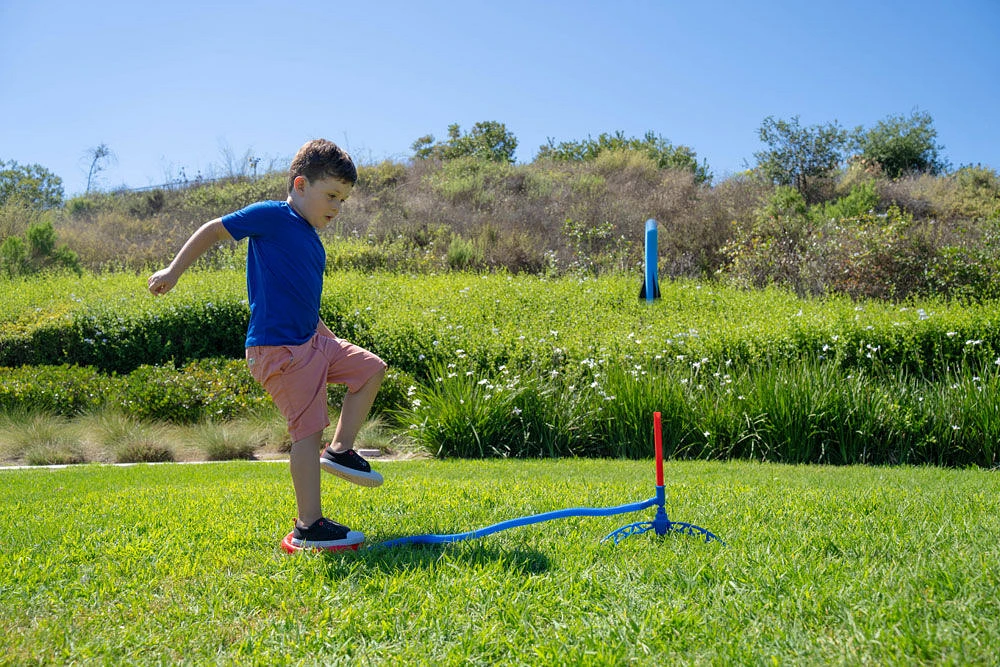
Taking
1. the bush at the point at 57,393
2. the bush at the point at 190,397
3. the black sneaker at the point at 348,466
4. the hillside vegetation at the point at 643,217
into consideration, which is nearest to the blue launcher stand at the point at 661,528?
the black sneaker at the point at 348,466

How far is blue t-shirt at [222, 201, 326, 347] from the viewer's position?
3.44m

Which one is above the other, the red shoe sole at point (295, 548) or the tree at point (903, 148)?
the tree at point (903, 148)

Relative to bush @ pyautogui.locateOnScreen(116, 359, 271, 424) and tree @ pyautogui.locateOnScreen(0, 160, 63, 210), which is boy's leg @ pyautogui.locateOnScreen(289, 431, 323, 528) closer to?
bush @ pyautogui.locateOnScreen(116, 359, 271, 424)

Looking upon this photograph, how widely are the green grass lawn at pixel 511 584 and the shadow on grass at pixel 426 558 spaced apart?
0.01 metres

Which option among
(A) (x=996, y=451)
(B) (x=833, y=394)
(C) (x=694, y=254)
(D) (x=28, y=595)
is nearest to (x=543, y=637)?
(D) (x=28, y=595)

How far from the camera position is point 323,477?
239 inches

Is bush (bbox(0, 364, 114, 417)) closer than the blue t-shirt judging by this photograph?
No

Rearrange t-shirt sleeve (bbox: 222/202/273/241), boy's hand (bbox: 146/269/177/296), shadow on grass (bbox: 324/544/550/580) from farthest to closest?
t-shirt sleeve (bbox: 222/202/273/241)
boy's hand (bbox: 146/269/177/296)
shadow on grass (bbox: 324/544/550/580)

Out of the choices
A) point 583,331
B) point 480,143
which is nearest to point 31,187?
point 480,143

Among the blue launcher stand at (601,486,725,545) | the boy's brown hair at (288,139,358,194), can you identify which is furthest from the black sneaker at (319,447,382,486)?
the boy's brown hair at (288,139,358,194)

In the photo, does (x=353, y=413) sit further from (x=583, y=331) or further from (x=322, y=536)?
(x=583, y=331)

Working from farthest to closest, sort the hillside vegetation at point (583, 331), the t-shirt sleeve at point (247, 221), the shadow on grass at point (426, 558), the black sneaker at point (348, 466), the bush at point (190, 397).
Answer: the bush at point (190, 397)
the hillside vegetation at point (583, 331)
the black sneaker at point (348, 466)
the t-shirt sleeve at point (247, 221)
the shadow on grass at point (426, 558)

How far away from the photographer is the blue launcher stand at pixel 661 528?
11.6ft

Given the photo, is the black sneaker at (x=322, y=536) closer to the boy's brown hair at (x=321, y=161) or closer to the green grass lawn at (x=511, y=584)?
the green grass lawn at (x=511, y=584)
